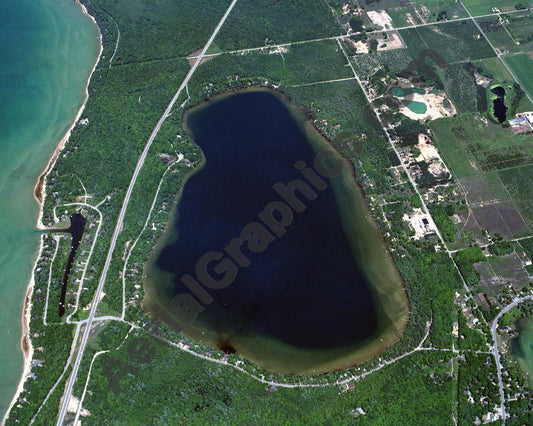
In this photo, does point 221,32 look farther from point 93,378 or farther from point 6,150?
point 93,378

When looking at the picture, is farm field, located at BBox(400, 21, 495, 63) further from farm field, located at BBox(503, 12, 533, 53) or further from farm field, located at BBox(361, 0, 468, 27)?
farm field, located at BBox(503, 12, 533, 53)

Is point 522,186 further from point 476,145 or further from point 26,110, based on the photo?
point 26,110

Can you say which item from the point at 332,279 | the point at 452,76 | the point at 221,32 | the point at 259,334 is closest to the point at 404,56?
the point at 452,76

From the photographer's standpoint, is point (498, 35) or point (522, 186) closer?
point (522, 186)

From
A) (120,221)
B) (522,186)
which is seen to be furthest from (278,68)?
(522,186)

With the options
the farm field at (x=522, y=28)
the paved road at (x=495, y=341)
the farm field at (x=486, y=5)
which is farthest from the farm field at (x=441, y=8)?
the paved road at (x=495, y=341)
